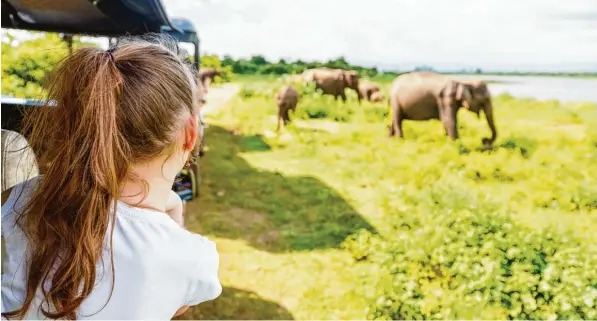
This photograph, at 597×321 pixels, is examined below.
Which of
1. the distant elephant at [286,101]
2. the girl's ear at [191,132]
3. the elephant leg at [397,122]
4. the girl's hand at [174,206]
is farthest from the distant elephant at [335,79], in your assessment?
the girl's ear at [191,132]

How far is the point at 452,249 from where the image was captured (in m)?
2.70

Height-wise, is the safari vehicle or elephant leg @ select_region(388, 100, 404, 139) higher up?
the safari vehicle

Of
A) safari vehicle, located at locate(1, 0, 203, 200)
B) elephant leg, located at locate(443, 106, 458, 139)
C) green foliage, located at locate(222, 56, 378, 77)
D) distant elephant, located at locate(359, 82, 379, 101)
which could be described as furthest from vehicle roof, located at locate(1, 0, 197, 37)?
elephant leg, located at locate(443, 106, 458, 139)

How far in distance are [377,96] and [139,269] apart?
4.23 metres

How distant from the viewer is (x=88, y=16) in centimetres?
302

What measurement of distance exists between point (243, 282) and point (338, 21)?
208 centimetres

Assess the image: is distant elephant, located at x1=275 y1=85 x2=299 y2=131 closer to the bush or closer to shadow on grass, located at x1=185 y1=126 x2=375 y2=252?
shadow on grass, located at x1=185 y1=126 x2=375 y2=252

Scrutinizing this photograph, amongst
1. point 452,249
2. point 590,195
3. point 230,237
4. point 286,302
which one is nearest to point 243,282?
point 286,302

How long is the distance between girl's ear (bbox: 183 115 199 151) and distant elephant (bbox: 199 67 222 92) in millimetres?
3885

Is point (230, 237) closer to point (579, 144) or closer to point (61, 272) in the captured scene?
point (579, 144)

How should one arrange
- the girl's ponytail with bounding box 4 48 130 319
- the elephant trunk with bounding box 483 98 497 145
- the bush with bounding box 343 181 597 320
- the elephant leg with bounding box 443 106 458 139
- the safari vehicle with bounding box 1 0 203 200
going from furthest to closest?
1. the elephant leg with bounding box 443 106 458 139
2. the elephant trunk with bounding box 483 98 497 145
3. the safari vehicle with bounding box 1 0 203 200
4. the bush with bounding box 343 181 597 320
5. the girl's ponytail with bounding box 4 48 130 319

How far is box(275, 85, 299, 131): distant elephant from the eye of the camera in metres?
4.58

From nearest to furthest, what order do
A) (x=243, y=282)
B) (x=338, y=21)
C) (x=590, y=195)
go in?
1. (x=243, y=282)
2. (x=590, y=195)
3. (x=338, y=21)

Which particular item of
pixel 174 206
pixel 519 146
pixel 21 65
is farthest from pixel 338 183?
pixel 174 206
